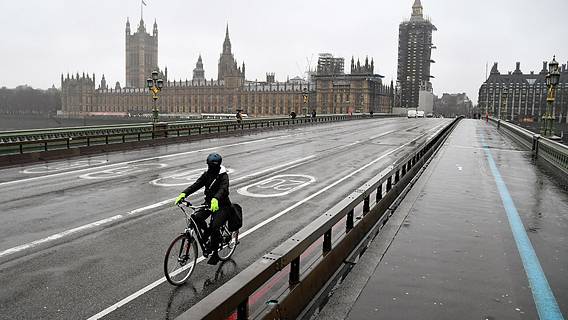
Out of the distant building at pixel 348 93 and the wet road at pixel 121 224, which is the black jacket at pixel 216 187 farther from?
the distant building at pixel 348 93

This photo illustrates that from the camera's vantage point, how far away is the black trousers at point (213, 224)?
291 inches

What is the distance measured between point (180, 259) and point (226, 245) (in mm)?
985

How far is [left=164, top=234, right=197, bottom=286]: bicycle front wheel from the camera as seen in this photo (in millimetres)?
6965

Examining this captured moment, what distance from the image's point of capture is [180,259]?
7129 millimetres

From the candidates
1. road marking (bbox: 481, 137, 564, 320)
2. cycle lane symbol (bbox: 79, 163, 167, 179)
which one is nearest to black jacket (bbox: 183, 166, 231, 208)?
road marking (bbox: 481, 137, 564, 320)

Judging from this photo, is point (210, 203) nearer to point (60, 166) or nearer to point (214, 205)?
point (214, 205)

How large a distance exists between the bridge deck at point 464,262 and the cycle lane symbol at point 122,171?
34.0 feet

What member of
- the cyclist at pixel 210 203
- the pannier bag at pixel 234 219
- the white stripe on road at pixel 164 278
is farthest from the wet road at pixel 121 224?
the pannier bag at pixel 234 219

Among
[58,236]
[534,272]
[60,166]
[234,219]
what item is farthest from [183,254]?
[60,166]

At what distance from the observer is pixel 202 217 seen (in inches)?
291

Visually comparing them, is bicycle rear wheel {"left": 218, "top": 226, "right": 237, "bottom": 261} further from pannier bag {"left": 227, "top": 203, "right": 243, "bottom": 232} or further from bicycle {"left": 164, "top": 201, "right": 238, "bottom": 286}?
pannier bag {"left": 227, "top": 203, "right": 243, "bottom": 232}

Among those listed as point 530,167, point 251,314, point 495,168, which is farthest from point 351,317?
point 530,167

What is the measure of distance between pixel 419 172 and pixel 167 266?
41.2 ft

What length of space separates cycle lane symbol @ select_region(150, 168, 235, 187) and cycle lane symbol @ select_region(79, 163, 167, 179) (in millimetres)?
1814
